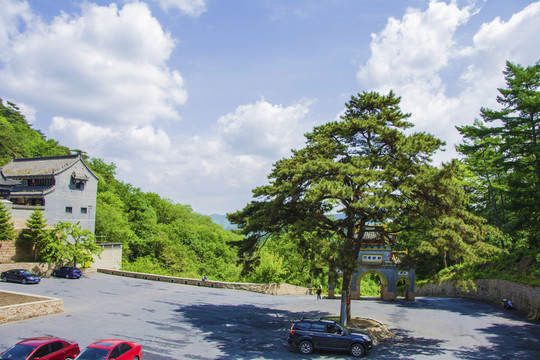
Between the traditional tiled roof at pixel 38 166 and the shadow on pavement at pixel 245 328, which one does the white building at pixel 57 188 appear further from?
the shadow on pavement at pixel 245 328

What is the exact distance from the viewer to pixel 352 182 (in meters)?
21.3

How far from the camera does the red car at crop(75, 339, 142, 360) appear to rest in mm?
12969

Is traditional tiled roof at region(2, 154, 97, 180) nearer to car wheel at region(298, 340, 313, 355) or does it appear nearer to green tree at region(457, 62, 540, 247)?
car wheel at region(298, 340, 313, 355)

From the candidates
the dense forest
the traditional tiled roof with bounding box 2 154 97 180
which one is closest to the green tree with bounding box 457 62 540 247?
the dense forest

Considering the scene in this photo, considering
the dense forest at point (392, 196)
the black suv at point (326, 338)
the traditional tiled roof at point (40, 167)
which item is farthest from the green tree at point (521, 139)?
the traditional tiled roof at point (40, 167)

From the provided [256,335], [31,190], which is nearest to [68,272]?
[31,190]

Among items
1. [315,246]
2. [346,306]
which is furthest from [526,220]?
[315,246]

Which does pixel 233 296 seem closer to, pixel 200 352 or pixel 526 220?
pixel 200 352

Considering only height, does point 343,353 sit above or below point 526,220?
below

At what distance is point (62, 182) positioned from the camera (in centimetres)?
4584

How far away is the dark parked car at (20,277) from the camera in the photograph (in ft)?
103

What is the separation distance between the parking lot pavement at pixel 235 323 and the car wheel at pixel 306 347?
0.32 m

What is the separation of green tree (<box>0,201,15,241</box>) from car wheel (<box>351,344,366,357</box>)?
117 feet

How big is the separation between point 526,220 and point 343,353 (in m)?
21.6
